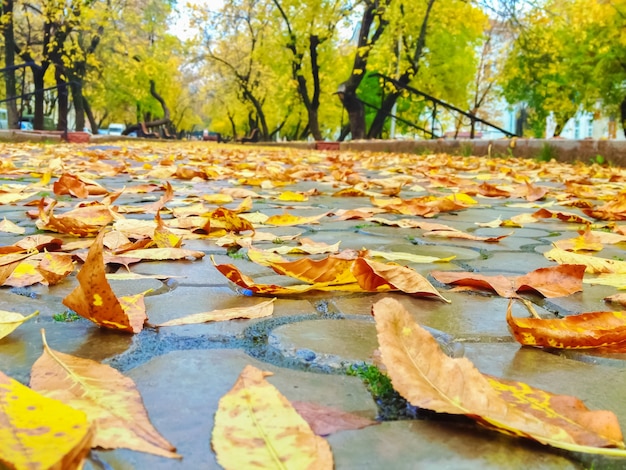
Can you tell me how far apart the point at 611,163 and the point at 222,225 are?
20.5 feet

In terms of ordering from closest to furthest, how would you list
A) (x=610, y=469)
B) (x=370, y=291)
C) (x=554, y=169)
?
(x=610, y=469) < (x=370, y=291) < (x=554, y=169)

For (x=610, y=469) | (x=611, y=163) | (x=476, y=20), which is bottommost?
(x=610, y=469)

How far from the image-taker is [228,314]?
4.04 ft

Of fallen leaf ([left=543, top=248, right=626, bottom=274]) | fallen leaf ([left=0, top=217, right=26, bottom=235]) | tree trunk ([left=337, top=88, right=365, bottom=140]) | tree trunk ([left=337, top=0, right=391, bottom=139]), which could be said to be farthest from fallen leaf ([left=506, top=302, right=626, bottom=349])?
tree trunk ([left=337, top=88, right=365, bottom=140])

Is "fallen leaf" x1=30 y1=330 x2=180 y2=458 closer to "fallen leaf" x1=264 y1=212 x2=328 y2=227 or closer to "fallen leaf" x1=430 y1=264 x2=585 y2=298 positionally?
"fallen leaf" x1=430 y1=264 x2=585 y2=298

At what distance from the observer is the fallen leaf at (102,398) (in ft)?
2.23

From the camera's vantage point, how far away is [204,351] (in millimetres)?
1045

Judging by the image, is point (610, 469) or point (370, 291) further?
point (370, 291)

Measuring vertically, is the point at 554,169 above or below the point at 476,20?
below

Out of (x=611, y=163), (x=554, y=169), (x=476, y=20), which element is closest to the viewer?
→ (x=554, y=169)

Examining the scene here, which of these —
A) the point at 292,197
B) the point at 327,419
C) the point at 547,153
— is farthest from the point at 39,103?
the point at 327,419

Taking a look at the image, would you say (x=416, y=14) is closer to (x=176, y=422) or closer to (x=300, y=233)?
(x=300, y=233)

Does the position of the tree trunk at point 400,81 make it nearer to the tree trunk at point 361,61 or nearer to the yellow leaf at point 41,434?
the tree trunk at point 361,61

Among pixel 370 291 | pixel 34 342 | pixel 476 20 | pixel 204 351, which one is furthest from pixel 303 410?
pixel 476 20
